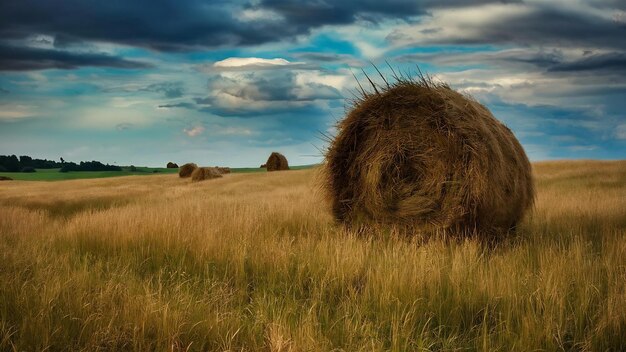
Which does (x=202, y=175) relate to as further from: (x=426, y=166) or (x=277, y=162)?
(x=426, y=166)

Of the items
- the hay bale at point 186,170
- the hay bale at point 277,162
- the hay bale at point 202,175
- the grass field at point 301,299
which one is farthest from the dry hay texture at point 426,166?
the hay bale at point 186,170

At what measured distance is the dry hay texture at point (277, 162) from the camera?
1686 inches

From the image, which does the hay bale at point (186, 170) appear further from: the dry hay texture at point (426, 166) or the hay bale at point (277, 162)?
the dry hay texture at point (426, 166)

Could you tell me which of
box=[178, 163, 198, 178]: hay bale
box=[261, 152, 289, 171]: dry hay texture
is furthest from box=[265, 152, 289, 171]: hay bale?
box=[178, 163, 198, 178]: hay bale

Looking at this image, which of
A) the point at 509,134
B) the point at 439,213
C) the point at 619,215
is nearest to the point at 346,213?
the point at 439,213

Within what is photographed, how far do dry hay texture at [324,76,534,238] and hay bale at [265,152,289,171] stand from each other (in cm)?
3332

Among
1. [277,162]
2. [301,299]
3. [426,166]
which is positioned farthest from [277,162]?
[301,299]

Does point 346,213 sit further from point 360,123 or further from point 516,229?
point 516,229

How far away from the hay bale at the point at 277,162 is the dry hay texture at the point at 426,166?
33.3 metres

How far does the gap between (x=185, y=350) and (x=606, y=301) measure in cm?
371

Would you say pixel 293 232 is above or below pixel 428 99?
below

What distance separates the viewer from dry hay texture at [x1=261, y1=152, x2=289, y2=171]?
4281 centimetres

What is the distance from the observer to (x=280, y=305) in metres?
5.33

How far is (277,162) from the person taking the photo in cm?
4300
